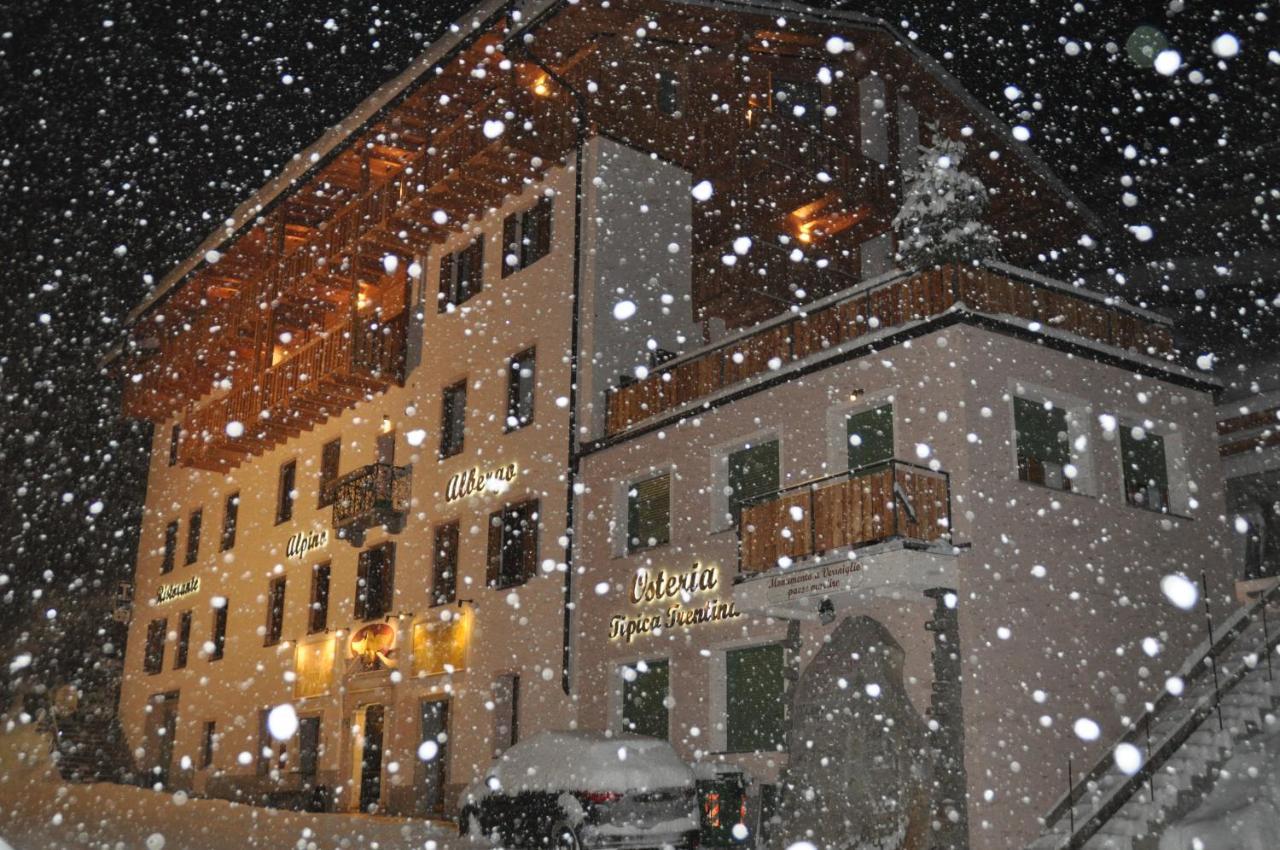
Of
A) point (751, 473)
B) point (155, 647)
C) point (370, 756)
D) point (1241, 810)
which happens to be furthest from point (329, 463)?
point (1241, 810)

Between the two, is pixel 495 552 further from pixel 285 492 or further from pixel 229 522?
pixel 229 522

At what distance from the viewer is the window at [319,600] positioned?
26656mm

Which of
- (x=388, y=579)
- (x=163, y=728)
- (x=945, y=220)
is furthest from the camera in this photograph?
(x=163, y=728)

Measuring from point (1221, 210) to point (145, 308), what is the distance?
99.9 feet

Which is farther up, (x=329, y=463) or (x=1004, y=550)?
(x=329, y=463)

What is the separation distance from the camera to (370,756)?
942 inches

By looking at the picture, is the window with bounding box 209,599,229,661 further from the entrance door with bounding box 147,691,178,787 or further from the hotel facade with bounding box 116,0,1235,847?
the entrance door with bounding box 147,691,178,787

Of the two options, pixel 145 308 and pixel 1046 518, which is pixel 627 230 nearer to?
pixel 1046 518

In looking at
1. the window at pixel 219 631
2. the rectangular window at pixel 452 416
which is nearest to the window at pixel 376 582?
the rectangular window at pixel 452 416

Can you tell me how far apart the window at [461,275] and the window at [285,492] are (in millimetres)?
7443

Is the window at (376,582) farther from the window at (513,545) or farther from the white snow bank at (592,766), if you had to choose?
the white snow bank at (592,766)

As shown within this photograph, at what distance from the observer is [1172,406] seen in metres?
17.5

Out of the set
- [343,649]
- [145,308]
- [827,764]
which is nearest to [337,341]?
[343,649]

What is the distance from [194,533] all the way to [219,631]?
15.0 ft
